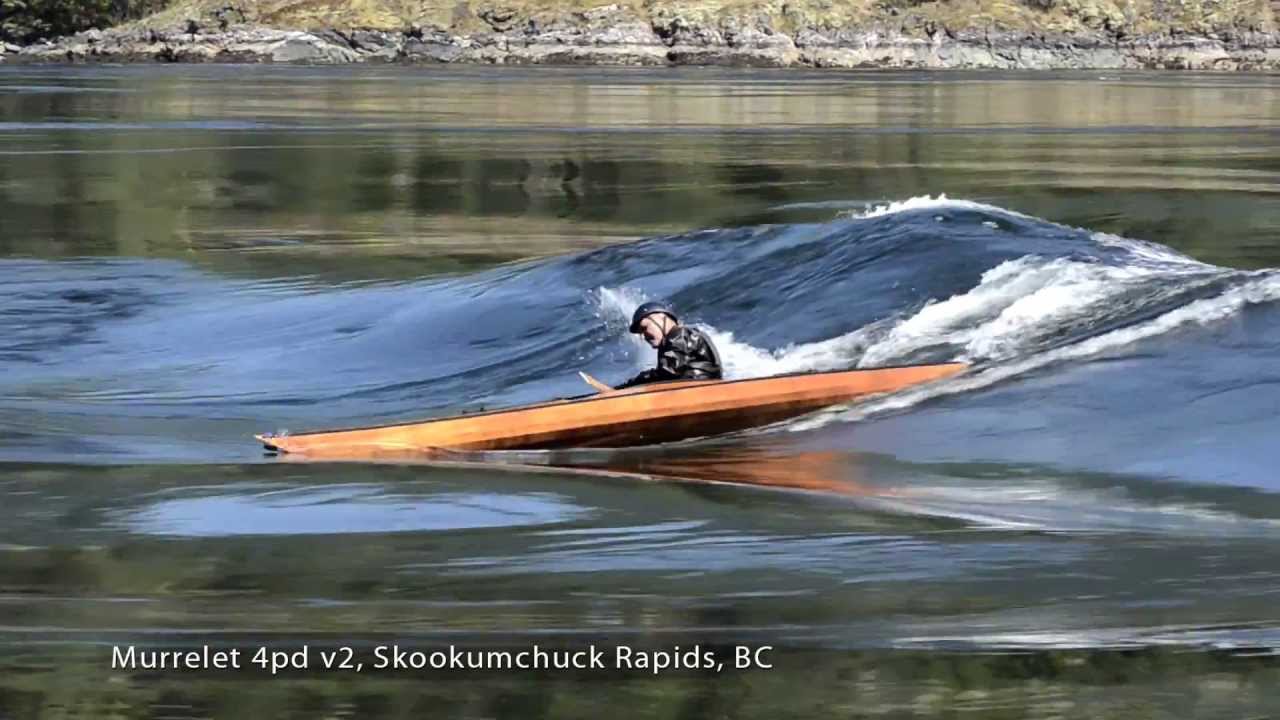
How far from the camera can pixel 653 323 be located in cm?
2128

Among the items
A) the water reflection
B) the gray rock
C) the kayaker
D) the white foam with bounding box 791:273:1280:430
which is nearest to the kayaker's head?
the kayaker

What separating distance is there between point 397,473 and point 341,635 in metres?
5.51

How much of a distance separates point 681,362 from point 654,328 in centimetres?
43

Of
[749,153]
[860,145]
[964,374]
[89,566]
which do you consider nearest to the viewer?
[89,566]

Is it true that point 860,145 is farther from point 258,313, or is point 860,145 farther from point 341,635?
point 341,635

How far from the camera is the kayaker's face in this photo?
2117 cm

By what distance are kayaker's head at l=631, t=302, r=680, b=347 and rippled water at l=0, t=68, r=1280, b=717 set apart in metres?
1.26

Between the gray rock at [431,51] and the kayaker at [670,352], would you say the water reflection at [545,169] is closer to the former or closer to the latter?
the kayaker at [670,352]

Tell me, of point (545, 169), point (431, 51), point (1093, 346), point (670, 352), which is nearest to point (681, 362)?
point (670, 352)

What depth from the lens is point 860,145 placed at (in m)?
69.6

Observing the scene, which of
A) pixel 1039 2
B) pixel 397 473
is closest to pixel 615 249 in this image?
pixel 397 473

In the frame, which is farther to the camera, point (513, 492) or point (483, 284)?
point (483, 284)

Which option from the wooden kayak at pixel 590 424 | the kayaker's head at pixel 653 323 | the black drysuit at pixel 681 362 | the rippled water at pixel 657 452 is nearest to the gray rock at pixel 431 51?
the rippled water at pixel 657 452

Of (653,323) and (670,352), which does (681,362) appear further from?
(653,323)
